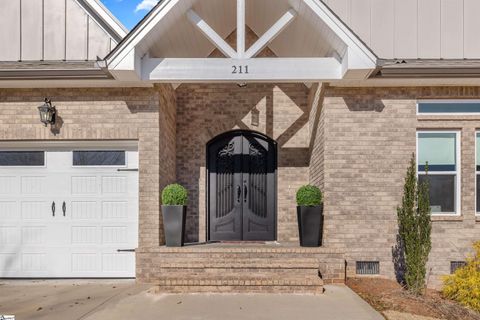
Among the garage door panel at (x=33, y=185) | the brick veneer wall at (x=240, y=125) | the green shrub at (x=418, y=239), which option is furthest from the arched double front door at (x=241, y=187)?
the garage door panel at (x=33, y=185)

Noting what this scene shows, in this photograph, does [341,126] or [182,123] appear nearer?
[341,126]

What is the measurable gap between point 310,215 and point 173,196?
8.49 ft

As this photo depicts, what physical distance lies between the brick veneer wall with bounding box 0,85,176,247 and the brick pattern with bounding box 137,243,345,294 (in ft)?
2.35

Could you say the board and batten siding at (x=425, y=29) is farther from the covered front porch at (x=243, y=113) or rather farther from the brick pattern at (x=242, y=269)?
the brick pattern at (x=242, y=269)

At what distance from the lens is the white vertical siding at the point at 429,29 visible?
8.32 metres

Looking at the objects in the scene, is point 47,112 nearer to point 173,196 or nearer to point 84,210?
point 84,210

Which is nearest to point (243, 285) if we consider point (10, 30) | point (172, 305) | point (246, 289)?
point (246, 289)

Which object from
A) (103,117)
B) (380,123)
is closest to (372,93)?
(380,123)

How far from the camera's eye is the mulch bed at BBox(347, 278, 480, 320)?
6.17 m

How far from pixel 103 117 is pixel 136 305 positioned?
3.73m

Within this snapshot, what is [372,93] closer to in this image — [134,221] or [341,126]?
[341,126]

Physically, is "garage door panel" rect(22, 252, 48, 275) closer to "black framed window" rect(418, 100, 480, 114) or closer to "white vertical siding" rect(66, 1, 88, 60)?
"white vertical siding" rect(66, 1, 88, 60)

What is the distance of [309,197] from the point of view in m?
7.91

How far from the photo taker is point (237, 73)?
24.6 feet
